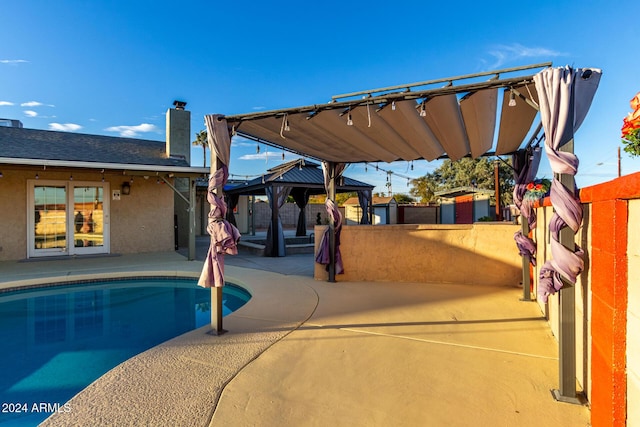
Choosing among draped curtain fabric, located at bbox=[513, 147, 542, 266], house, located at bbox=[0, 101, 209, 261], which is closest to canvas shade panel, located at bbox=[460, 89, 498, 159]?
draped curtain fabric, located at bbox=[513, 147, 542, 266]

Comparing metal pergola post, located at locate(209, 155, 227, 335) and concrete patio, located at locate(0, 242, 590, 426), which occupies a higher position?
metal pergola post, located at locate(209, 155, 227, 335)

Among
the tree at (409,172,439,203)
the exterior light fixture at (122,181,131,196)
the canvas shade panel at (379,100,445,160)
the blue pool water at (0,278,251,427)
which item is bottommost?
the blue pool water at (0,278,251,427)

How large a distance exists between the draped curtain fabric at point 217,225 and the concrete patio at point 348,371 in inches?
25.7

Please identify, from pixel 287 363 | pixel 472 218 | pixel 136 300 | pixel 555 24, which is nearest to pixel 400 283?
pixel 287 363

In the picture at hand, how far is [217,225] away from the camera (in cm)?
357

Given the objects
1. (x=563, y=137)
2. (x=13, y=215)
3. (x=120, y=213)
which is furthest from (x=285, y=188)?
(x=563, y=137)

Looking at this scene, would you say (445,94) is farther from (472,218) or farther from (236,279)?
(472,218)

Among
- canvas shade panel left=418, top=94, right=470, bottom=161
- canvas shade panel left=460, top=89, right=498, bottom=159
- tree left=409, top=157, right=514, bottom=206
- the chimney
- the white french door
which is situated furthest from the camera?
tree left=409, top=157, right=514, bottom=206

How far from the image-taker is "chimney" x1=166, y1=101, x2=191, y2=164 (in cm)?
1128

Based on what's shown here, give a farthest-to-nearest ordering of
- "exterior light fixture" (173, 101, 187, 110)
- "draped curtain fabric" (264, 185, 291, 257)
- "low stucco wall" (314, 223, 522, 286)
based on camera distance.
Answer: "exterior light fixture" (173, 101, 187, 110) < "draped curtain fabric" (264, 185, 291, 257) < "low stucco wall" (314, 223, 522, 286)

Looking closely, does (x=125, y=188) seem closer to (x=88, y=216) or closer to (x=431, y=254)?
(x=88, y=216)

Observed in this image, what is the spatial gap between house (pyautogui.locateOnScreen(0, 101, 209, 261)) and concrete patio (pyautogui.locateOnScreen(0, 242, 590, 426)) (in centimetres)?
610

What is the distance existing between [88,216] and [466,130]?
10.4 metres

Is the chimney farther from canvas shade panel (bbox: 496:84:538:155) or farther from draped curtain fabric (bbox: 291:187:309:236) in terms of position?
canvas shade panel (bbox: 496:84:538:155)
